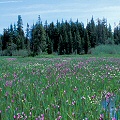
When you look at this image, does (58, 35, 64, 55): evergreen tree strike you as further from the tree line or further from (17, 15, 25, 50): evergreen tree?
(17, 15, 25, 50): evergreen tree

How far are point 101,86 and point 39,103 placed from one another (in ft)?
9.50

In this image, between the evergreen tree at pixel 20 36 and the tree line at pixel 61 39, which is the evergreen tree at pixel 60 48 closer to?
the tree line at pixel 61 39

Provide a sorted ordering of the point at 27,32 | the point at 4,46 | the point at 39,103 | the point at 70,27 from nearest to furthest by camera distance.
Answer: the point at 39,103 → the point at 4,46 → the point at 70,27 → the point at 27,32

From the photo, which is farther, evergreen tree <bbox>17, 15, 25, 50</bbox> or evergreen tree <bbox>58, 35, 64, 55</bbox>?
evergreen tree <bbox>58, 35, 64, 55</bbox>

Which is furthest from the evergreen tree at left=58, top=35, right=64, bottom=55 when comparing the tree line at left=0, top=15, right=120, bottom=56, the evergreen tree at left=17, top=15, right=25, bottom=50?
the evergreen tree at left=17, top=15, right=25, bottom=50

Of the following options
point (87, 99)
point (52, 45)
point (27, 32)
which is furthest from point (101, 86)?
point (27, 32)

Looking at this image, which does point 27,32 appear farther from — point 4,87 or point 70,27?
point 4,87

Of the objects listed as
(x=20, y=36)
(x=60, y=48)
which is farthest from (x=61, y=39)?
(x=20, y=36)

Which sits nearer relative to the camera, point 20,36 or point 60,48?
point 20,36

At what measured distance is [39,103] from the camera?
5398mm

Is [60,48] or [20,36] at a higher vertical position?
[20,36]

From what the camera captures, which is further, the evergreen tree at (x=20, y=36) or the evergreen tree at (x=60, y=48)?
the evergreen tree at (x=60, y=48)

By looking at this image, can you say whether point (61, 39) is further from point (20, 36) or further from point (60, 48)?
point (20, 36)

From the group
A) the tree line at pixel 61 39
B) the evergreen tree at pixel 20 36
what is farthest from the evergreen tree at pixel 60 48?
the evergreen tree at pixel 20 36
